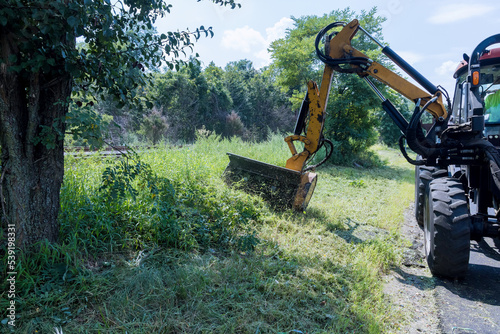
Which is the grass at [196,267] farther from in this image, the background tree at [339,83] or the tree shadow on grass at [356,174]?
the background tree at [339,83]

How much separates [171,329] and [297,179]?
341 centimetres

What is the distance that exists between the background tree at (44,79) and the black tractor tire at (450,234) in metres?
3.09

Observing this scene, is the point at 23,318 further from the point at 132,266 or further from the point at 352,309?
the point at 352,309

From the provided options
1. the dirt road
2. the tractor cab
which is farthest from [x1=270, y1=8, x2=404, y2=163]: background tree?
the dirt road

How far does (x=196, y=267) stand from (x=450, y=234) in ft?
8.53

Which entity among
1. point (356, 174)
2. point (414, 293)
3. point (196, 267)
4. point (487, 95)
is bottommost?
point (414, 293)

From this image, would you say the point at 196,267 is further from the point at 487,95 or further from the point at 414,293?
the point at 487,95

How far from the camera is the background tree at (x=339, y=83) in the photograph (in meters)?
14.6

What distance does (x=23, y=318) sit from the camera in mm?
2193

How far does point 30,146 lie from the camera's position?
263 cm

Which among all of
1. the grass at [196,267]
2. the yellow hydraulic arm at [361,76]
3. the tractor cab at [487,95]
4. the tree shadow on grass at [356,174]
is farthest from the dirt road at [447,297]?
the tree shadow on grass at [356,174]

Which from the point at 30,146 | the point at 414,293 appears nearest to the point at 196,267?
the point at 30,146

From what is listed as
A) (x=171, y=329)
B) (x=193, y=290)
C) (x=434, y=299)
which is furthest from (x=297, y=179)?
(x=171, y=329)

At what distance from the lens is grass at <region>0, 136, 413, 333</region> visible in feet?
7.83
